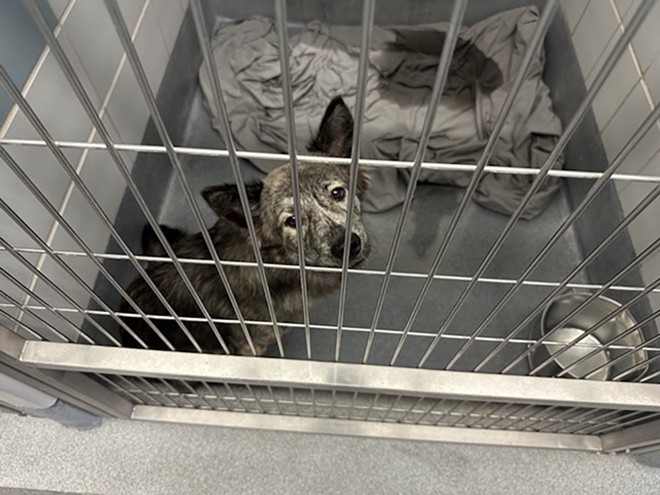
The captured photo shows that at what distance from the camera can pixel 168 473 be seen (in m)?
1.45

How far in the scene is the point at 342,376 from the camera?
1022 mm

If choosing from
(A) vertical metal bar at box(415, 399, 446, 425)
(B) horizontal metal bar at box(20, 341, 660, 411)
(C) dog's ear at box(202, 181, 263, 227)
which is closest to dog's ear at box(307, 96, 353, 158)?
(C) dog's ear at box(202, 181, 263, 227)

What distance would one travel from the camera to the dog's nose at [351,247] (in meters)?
1.10

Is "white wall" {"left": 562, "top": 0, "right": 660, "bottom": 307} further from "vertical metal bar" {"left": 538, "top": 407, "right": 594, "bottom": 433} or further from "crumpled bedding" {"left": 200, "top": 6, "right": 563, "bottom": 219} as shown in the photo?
"vertical metal bar" {"left": 538, "top": 407, "right": 594, "bottom": 433}

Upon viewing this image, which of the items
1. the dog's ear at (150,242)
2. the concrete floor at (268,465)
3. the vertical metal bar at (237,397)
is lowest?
the concrete floor at (268,465)

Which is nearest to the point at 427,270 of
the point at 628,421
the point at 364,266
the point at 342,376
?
the point at 364,266

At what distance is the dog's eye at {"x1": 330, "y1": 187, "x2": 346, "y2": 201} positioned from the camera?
1.18 meters

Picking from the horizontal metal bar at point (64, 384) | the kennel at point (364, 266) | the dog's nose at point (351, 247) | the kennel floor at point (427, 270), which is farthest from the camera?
the kennel floor at point (427, 270)

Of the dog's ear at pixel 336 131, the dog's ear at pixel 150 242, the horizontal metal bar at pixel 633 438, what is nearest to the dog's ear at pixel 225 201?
the dog's ear at pixel 336 131

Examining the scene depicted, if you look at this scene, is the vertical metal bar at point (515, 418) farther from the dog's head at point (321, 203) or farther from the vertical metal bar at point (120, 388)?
Answer: the vertical metal bar at point (120, 388)

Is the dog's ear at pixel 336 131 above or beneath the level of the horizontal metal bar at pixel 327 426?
above

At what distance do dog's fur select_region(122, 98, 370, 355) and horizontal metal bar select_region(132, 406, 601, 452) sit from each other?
0.68 ft

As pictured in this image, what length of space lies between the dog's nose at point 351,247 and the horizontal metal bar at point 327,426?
1.84ft

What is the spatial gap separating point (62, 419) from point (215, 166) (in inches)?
38.1
